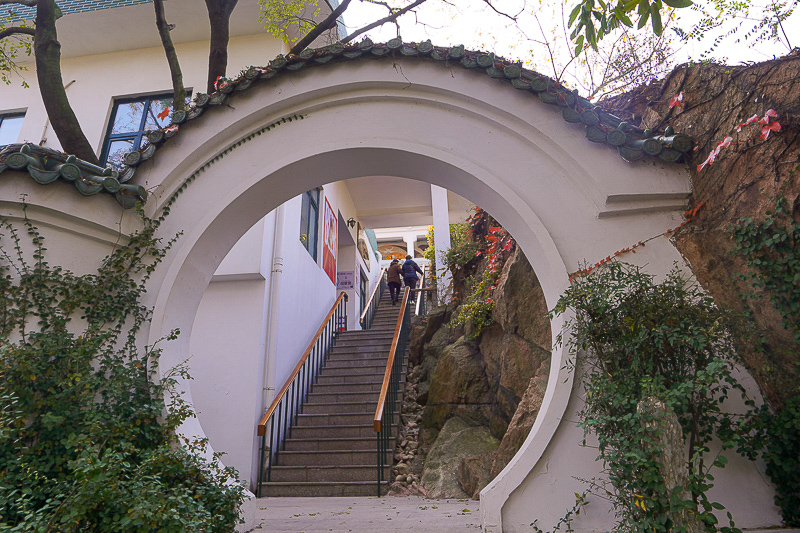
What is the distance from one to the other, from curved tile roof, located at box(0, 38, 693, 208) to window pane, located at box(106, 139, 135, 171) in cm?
486

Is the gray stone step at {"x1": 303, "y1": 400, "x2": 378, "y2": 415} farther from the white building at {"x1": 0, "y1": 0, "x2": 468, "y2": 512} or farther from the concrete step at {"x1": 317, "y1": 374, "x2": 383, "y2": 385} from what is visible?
the white building at {"x1": 0, "y1": 0, "x2": 468, "y2": 512}

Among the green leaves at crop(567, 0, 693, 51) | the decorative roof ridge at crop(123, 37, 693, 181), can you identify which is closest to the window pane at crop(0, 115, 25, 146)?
the decorative roof ridge at crop(123, 37, 693, 181)

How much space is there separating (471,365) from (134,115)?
714cm

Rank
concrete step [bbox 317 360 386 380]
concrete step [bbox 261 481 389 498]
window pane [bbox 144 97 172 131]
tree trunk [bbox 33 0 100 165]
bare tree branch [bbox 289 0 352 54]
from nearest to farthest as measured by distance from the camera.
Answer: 1. tree trunk [bbox 33 0 100 165]
2. bare tree branch [bbox 289 0 352 54]
3. concrete step [bbox 261 481 389 498]
4. window pane [bbox 144 97 172 131]
5. concrete step [bbox 317 360 386 380]

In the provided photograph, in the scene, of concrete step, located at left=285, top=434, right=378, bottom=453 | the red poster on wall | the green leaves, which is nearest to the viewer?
the green leaves

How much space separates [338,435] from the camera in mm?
7777

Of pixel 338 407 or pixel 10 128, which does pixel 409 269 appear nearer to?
pixel 338 407

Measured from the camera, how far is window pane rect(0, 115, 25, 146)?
920 cm

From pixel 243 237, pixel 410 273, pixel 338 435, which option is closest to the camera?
pixel 338 435

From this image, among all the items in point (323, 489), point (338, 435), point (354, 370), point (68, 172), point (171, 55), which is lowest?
point (323, 489)

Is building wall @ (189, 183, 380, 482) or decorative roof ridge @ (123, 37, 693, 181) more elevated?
decorative roof ridge @ (123, 37, 693, 181)

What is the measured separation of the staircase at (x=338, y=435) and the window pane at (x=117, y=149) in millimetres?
5079

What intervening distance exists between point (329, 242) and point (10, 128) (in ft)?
20.8

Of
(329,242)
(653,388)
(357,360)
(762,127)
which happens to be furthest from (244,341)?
(762,127)
